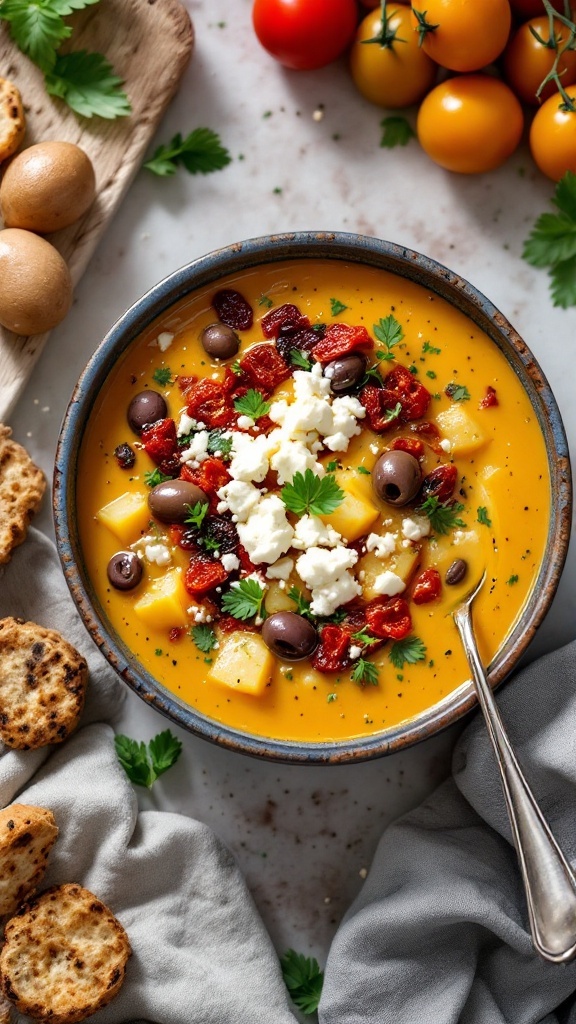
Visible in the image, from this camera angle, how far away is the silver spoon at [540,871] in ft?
9.66

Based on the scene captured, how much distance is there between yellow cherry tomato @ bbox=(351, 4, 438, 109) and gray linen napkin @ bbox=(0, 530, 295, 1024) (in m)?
2.23

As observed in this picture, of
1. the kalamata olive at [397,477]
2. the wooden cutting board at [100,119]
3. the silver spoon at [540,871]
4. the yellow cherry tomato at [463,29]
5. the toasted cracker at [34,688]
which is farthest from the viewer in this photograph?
the wooden cutting board at [100,119]

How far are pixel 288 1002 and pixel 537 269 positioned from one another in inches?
120

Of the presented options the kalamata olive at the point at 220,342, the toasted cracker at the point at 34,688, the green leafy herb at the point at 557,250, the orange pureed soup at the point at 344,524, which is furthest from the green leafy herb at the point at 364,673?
the green leafy herb at the point at 557,250

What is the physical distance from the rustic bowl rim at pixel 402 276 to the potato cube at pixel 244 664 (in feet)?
0.53

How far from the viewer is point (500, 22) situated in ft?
12.1

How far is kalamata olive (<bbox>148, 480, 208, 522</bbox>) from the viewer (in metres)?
3.51

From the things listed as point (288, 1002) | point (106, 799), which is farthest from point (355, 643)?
point (288, 1002)

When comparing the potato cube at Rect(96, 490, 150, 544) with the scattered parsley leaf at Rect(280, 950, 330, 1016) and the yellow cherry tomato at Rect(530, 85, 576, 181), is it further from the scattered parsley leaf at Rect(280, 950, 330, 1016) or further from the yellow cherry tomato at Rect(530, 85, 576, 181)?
the yellow cherry tomato at Rect(530, 85, 576, 181)

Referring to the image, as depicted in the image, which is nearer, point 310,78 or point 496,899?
point 496,899

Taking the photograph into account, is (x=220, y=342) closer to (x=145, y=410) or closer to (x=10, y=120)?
(x=145, y=410)

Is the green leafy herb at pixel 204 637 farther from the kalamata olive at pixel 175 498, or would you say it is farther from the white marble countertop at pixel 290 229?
the white marble countertop at pixel 290 229

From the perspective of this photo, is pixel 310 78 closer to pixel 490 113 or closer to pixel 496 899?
pixel 490 113

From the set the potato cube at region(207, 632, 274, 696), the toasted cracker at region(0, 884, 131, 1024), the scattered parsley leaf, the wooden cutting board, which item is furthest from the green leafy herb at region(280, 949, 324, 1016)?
the wooden cutting board
